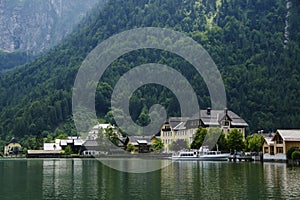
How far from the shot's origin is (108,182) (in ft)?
149

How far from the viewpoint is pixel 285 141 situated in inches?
3219

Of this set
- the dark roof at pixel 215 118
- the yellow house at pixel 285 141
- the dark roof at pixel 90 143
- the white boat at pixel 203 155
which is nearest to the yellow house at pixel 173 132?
the dark roof at pixel 215 118

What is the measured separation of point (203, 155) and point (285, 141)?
2058 centimetres

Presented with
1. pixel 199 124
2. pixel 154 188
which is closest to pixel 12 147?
pixel 199 124

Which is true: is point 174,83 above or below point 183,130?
above

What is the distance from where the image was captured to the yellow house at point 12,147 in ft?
522

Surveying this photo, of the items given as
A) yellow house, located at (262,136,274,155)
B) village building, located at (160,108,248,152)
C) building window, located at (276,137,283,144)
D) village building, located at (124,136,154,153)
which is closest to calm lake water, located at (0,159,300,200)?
building window, located at (276,137,283,144)

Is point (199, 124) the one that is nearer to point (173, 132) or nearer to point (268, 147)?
point (173, 132)

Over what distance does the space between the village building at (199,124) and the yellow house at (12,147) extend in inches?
1956

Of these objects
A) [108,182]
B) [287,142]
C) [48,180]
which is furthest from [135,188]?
[287,142]

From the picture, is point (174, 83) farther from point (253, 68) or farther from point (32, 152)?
point (32, 152)

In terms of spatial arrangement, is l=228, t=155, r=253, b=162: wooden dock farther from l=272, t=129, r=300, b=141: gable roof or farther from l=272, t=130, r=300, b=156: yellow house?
l=272, t=129, r=300, b=141: gable roof

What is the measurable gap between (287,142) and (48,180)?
46.3 m

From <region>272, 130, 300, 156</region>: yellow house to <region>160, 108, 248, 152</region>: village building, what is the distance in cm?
3325
